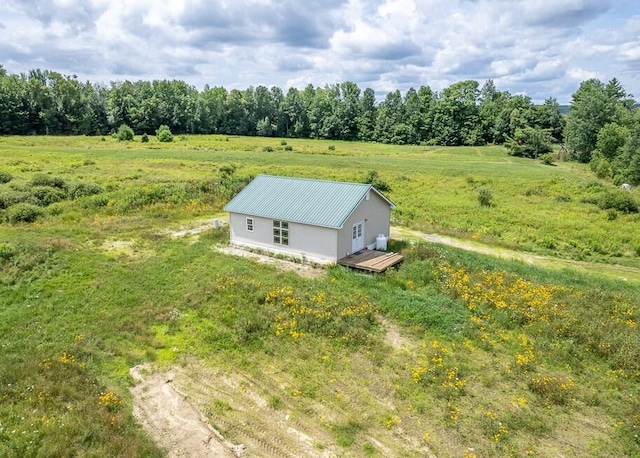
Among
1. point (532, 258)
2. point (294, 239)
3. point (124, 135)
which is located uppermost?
point (124, 135)

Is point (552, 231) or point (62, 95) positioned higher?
point (62, 95)

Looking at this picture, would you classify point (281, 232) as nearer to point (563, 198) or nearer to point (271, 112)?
point (563, 198)

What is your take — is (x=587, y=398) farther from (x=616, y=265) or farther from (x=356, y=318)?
(x=616, y=265)

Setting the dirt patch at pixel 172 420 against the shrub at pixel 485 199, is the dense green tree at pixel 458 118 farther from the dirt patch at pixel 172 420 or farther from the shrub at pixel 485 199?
the dirt patch at pixel 172 420

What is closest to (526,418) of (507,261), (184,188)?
(507,261)

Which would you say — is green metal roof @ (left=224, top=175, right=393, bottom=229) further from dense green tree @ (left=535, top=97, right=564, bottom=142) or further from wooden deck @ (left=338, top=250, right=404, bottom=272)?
dense green tree @ (left=535, top=97, right=564, bottom=142)

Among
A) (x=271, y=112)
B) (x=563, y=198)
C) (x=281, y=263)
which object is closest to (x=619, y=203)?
(x=563, y=198)

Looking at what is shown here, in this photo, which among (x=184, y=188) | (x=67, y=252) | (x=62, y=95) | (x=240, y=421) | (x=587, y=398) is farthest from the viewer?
(x=62, y=95)
